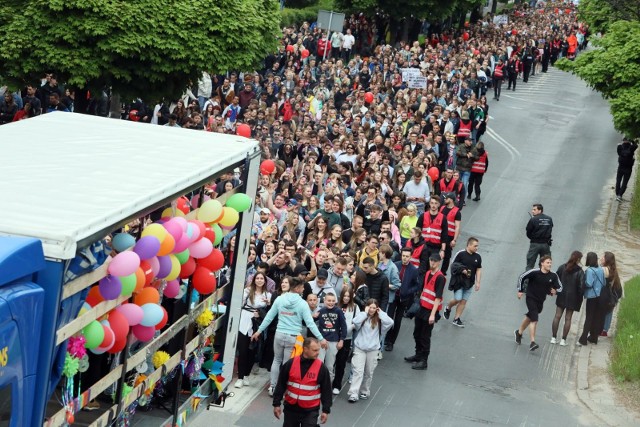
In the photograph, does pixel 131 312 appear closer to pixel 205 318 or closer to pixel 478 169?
pixel 205 318

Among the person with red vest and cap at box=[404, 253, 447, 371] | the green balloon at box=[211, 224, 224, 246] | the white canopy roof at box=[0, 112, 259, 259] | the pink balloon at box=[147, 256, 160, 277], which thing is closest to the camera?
the white canopy roof at box=[0, 112, 259, 259]

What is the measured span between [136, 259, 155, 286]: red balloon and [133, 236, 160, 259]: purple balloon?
0.26 feet

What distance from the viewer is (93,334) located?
24.2 feet

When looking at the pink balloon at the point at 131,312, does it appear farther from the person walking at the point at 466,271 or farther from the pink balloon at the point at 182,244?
the person walking at the point at 466,271

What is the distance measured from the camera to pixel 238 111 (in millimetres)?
27125

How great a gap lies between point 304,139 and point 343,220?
5269 millimetres

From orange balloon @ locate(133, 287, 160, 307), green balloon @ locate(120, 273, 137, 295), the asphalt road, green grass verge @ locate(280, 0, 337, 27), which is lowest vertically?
the asphalt road

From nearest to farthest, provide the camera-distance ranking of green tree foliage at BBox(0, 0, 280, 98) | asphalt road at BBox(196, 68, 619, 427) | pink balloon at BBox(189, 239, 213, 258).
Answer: pink balloon at BBox(189, 239, 213, 258) → asphalt road at BBox(196, 68, 619, 427) → green tree foliage at BBox(0, 0, 280, 98)

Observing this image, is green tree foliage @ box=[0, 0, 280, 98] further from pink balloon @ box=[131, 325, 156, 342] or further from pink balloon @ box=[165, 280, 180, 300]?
pink balloon @ box=[131, 325, 156, 342]

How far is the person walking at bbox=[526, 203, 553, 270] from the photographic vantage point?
2017 centimetres

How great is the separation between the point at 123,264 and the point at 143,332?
99 centimetres

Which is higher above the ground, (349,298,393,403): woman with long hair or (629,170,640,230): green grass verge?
(349,298,393,403): woman with long hair

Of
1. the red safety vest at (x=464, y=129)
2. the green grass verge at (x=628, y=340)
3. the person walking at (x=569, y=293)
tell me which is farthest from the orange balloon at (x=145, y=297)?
the red safety vest at (x=464, y=129)

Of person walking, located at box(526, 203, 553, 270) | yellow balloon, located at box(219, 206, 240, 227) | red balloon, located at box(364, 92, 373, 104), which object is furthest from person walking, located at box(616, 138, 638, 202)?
yellow balloon, located at box(219, 206, 240, 227)
